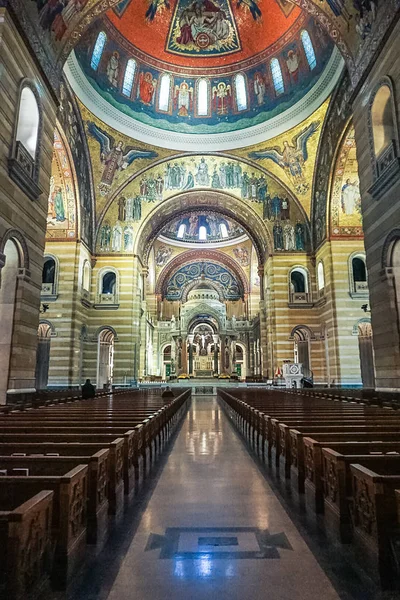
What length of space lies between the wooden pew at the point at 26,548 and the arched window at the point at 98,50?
20.9 metres

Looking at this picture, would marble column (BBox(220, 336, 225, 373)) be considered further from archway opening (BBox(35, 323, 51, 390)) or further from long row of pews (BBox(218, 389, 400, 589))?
long row of pews (BBox(218, 389, 400, 589))

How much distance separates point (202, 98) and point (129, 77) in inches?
175

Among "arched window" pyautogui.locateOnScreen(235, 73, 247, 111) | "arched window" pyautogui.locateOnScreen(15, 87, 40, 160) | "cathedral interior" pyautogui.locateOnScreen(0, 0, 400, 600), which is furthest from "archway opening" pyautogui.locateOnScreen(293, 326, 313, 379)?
"arched window" pyautogui.locateOnScreen(15, 87, 40, 160)

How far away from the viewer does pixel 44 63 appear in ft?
34.6

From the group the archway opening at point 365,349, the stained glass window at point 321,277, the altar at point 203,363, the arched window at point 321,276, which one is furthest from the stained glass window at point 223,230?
the archway opening at point 365,349

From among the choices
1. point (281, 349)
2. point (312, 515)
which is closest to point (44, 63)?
point (312, 515)

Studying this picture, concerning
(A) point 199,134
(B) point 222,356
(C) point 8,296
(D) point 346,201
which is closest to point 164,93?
(A) point 199,134

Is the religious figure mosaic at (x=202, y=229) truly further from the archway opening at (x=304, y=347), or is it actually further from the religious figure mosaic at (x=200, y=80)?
the archway opening at (x=304, y=347)

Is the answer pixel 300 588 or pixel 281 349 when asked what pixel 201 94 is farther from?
pixel 300 588

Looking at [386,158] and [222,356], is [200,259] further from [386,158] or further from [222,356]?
[386,158]

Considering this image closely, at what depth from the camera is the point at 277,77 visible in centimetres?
2080

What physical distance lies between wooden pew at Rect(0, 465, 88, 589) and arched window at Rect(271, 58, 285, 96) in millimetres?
22863

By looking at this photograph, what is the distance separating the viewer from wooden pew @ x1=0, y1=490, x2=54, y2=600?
5.69ft

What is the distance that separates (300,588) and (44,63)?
1260cm
